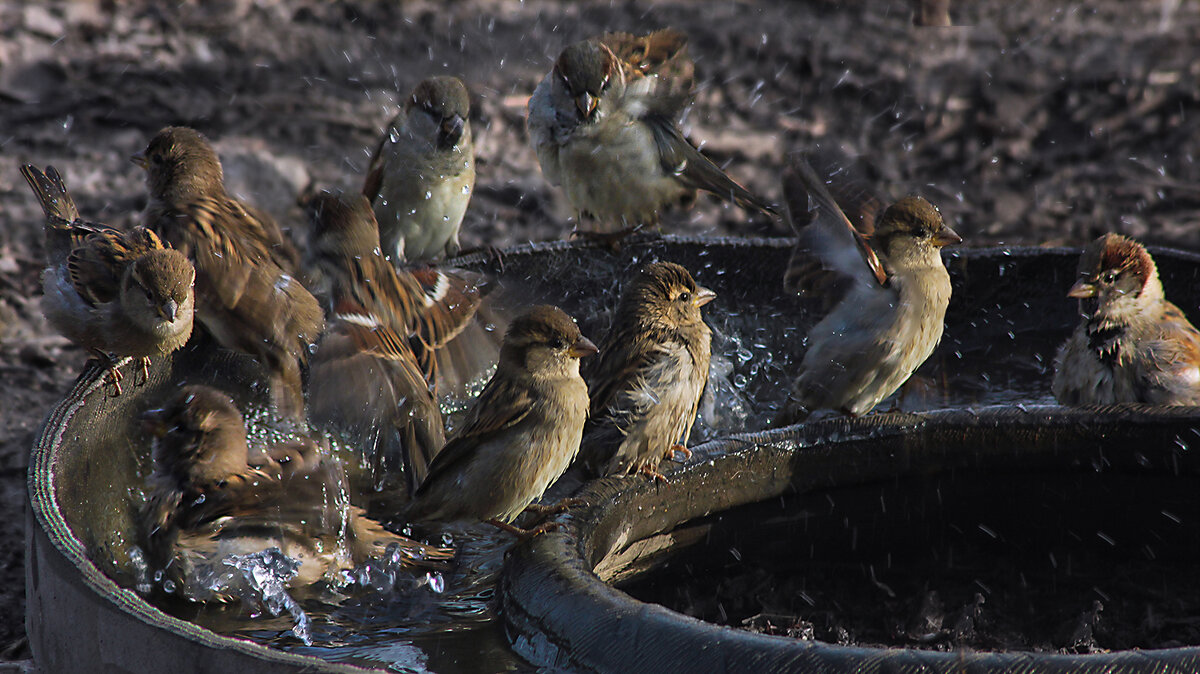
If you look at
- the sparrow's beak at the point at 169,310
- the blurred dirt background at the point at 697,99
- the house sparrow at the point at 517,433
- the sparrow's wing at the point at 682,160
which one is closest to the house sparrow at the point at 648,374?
the house sparrow at the point at 517,433

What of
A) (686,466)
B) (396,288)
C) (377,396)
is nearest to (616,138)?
(396,288)

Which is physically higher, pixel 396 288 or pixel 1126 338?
pixel 1126 338

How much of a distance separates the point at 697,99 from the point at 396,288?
5.30 meters

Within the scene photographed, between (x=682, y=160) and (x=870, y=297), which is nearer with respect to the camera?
(x=870, y=297)

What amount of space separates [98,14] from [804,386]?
6.59 metres

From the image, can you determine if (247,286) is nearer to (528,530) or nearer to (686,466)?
(528,530)

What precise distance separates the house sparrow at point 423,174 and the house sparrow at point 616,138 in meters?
0.42

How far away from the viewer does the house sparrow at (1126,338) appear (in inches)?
173

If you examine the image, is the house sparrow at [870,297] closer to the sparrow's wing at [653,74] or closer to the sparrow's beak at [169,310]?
the sparrow's wing at [653,74]

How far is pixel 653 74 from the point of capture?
589 centimetres

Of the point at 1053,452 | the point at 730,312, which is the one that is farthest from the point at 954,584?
the point at 730,312

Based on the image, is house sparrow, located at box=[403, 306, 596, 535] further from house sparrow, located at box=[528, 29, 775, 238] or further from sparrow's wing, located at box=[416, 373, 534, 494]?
house sparrow, located at box=[528, 29, 775, 238]

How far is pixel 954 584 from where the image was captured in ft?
12.1

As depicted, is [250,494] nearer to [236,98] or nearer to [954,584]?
[954,584]
